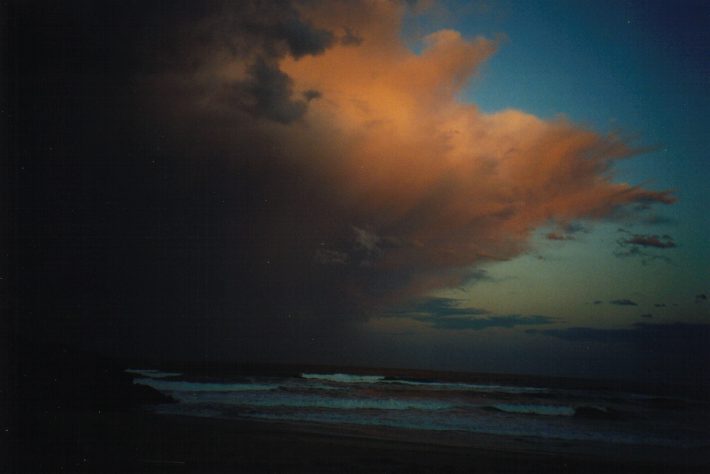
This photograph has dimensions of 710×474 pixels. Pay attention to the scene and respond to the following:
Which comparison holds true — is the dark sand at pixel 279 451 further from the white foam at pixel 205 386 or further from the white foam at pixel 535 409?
the white foam at pixel 205 386

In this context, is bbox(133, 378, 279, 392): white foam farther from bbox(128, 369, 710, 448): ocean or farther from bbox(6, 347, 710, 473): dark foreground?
bbox(6, 347, 710, 473): dark foreground

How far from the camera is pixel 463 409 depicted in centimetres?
2255

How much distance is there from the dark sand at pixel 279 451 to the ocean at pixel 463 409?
201 cm

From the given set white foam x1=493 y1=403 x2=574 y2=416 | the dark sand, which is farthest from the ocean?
the dark sand

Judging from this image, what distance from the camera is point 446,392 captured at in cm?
3056

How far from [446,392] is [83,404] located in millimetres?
19995

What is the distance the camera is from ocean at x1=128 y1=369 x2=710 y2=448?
17.3 m

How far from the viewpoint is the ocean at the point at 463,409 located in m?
17.3

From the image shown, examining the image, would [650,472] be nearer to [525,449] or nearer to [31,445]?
[525,449]

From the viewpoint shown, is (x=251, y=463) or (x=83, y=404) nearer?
(x=251, y=463)

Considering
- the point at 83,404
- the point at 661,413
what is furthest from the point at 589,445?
the point at 83,404

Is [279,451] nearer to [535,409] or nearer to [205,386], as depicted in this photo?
[535,409]

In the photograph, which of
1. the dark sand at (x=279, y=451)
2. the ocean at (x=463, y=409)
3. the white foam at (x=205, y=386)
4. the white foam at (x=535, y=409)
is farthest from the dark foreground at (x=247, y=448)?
the white foam at (x=205, y=386)

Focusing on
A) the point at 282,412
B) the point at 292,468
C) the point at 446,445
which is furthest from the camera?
the point at 282,412
